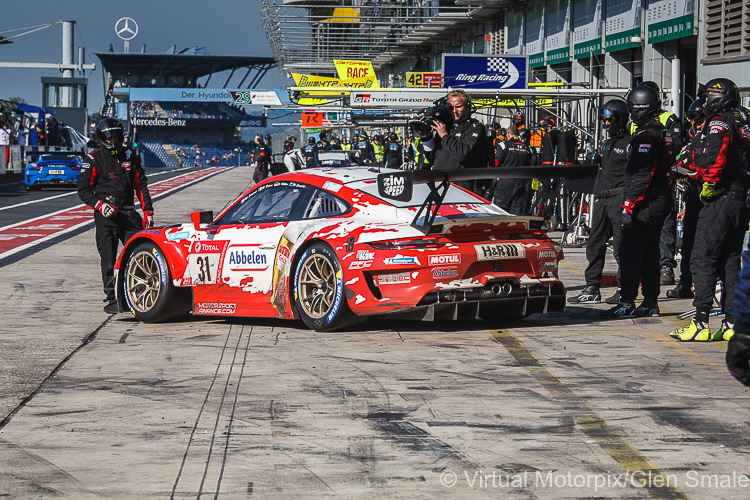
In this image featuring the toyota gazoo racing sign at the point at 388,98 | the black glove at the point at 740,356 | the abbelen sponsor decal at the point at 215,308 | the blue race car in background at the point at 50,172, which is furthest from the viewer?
the blue race car in background at the point at 50,172

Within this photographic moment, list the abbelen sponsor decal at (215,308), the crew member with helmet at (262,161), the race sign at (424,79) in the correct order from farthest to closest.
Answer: the crew member with helmet at (262,161), the race sign at (424,79), the abbelen sponsor decal at (215,308)

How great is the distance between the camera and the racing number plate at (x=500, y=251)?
827 centimetres

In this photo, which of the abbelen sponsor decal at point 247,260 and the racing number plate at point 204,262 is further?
the racing number plate at point 204,262

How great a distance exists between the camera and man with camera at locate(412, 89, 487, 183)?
31.8ft

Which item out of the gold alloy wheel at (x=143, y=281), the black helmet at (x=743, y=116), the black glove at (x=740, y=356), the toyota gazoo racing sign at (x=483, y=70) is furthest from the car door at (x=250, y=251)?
the toyota gazoo racing sign at (x=483, y=70)

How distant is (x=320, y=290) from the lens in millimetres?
8453

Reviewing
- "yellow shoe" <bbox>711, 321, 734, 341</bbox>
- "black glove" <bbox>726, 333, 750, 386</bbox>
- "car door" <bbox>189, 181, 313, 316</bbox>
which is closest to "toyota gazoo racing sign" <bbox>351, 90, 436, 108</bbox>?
"car door" <bbox>189, 181, 313, 316</bbox>

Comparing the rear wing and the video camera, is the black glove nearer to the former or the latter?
the rear wing

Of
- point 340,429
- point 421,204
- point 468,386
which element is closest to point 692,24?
point 421,204

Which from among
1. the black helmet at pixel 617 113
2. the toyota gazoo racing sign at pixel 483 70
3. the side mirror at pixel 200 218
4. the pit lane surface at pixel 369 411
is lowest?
the pit lane surface at pixel 369 411

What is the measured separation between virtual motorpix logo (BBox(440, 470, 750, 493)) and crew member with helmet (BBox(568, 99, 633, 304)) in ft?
17.3

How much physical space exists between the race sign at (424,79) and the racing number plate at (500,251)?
16689 mm

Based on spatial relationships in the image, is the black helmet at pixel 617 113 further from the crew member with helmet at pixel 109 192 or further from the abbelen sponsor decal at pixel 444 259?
the crew member with helmet at pixel 109 192

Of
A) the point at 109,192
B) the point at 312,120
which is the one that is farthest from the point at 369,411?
the point at 312,120
